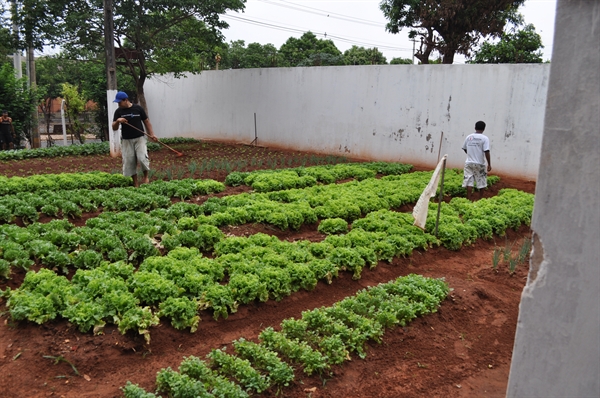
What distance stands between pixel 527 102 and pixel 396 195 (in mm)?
6621

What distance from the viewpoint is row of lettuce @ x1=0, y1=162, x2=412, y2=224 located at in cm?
856

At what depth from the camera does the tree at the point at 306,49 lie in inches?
1597

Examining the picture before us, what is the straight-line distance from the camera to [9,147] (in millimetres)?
18875

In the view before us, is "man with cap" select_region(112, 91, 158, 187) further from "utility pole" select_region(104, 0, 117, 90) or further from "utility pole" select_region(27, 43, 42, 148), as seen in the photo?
"utility pole" select_region(27, 43, 42, 148)

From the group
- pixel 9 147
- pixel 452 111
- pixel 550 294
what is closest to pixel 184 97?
pixel 9 147

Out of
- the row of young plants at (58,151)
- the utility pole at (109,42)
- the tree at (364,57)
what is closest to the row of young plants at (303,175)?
the utility pole at (109,42)

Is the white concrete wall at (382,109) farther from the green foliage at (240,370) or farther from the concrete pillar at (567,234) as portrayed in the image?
the concrete pillar at (567,234)

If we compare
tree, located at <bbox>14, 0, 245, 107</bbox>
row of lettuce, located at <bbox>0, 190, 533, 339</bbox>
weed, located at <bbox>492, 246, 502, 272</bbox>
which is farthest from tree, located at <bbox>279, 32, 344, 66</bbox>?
weed, located at <bbox>492, 246, 502, 272</bbox>

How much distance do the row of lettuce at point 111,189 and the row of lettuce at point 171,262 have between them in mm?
1115

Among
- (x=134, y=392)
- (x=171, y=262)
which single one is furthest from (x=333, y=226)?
(x=134, y=392)

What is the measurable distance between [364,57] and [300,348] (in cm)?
3848

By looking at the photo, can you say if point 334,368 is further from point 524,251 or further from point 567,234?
point 524,251

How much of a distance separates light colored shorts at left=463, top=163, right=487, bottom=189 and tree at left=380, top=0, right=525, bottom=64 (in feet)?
41.8

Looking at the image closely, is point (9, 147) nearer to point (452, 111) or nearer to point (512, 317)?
point (452, 111)
